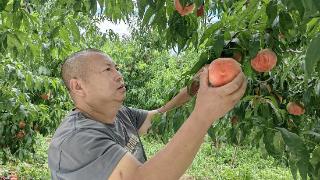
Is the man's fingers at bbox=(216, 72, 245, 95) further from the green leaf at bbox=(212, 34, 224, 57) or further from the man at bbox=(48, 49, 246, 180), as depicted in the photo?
the green leaf at bbox=(212, 34, 224, 57)

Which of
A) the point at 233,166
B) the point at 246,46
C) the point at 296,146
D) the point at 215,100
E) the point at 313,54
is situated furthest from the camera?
the point at 233,166

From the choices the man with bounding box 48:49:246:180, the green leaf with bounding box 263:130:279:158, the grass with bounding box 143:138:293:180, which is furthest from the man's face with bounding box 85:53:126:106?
the grass with bounding box 143:138:293:180

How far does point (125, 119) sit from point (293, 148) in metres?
1.02

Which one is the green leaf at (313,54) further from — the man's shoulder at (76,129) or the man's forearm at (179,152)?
the man's shoulder at (76,129)

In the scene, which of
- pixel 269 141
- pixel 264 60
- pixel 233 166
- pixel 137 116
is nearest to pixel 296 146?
pixel 269 141

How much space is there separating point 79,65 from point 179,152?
772 millimetres

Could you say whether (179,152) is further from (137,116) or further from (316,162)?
(137,116)

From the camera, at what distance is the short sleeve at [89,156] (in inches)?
51.3

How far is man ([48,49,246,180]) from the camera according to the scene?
1166 mm

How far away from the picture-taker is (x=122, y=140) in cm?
182

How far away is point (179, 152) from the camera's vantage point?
3.84ft

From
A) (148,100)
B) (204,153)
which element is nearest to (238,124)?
(204,153)

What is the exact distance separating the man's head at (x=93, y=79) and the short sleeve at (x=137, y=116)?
1.70ft

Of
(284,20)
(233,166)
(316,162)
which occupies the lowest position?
(233,166)
